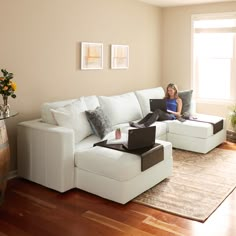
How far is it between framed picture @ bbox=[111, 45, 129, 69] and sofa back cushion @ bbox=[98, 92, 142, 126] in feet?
1.92

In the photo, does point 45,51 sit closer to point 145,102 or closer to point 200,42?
point 145,102

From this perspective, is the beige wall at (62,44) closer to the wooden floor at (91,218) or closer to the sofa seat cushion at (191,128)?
the wooden floor at (91,218)

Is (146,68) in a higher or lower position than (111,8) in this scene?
lower

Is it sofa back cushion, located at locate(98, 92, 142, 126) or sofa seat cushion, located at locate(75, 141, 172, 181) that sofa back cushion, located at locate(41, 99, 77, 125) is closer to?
sofa seat cushion, located at locate(75, 141, 172, 181)

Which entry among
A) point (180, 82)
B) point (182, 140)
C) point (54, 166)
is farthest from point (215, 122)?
point (54, 166)

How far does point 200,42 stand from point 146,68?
1.14 m

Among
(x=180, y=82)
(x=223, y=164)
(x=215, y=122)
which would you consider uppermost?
(x=180, y=82)

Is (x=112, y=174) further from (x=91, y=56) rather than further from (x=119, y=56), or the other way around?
(x=119, y=56)

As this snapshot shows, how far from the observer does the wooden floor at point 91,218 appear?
2848mm

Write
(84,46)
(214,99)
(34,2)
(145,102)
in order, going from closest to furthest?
(34,2), (84,46), (145,102), (214,99)

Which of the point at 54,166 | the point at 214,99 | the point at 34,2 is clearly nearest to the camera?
the point at 54,166

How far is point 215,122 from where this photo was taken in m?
5.20

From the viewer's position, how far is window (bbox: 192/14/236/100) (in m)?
6.05

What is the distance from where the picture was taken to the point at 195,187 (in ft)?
12.4
